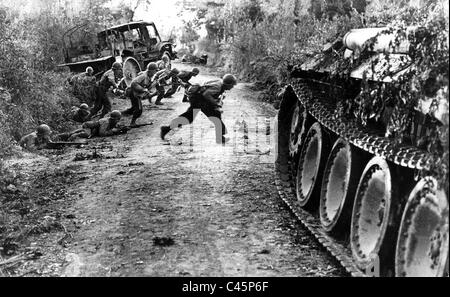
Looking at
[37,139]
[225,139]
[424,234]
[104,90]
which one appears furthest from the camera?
[104,90]

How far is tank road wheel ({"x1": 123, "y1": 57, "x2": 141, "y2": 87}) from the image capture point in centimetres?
1991

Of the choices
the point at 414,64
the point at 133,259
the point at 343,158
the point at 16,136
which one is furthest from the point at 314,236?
the point at 16,136

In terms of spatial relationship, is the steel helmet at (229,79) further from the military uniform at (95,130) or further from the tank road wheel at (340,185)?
the tank road wheel at (340,185)

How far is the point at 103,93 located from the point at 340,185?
10.5m

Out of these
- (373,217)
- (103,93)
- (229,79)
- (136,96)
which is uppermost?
(229,79)

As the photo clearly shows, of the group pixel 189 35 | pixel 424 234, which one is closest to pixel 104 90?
pixel 424 234

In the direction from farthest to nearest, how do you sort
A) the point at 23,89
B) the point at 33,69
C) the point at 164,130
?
the point at 33,69 < the point at 23,89 < the point at 164,130

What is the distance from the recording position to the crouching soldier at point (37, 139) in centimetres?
1210

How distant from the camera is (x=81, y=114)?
15.8 m

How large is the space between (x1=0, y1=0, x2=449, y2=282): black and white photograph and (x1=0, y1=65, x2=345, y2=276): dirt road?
0.03m

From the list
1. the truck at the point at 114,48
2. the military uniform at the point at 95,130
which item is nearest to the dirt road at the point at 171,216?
the military uniform at the point at 95,130

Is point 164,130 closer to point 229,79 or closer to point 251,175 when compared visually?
point 229,79

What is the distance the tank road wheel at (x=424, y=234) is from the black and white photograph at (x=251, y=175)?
0.04 feet

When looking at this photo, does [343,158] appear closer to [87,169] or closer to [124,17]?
[87,169]
